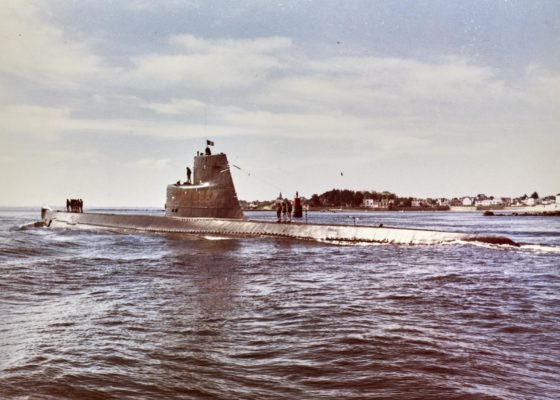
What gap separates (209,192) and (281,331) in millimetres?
22596

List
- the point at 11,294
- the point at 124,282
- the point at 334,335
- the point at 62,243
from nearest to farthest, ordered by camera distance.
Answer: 1. the point at 334,335
2. the point at 11,294
3. the point at 124,282
4. the point at 62,243

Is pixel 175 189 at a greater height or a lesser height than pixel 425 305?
greater

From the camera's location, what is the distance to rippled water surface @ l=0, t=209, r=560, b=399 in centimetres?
568

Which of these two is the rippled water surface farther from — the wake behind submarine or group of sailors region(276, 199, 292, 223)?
group of sailors region(276, 199, 292, 223)

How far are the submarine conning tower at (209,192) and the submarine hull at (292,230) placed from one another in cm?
112

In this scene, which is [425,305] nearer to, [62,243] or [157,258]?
[157,258]

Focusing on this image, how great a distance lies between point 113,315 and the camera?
916 cm

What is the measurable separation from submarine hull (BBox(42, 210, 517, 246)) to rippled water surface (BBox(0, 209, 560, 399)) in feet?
20.7

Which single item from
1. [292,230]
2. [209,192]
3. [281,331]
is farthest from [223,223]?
[281,331]

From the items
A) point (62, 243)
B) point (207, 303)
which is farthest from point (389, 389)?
point (62, 243)

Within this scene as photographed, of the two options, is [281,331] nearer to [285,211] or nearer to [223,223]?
[223,223]

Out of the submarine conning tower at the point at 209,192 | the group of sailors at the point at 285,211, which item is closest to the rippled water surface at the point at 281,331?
the group of sailors at the point at 285,211

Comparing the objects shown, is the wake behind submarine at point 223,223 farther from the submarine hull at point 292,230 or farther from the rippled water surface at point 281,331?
the rippled water surface at point 281,331

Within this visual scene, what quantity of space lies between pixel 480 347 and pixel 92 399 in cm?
513
